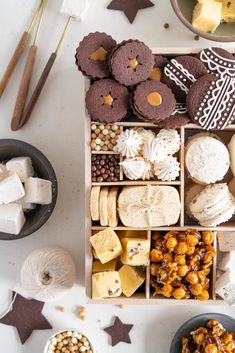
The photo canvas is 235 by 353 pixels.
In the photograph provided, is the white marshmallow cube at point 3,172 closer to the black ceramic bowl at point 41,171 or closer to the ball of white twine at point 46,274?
the black ceramic bowl at point 41,171

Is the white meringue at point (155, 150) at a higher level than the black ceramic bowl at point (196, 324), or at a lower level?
higher

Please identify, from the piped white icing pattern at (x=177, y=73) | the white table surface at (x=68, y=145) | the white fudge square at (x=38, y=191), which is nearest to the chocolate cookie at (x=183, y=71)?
the piped white icing pattern at (x=177, y=73)

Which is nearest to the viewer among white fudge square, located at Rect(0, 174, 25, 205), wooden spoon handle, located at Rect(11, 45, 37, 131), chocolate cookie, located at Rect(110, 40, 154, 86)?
chocolate cookie, located at Rect(110, 40, 154, 86)

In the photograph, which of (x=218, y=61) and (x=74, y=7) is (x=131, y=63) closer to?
(x=218, y=61)

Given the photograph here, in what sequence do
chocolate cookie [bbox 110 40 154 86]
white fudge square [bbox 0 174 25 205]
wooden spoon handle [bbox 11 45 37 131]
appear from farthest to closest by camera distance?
wooden spoon handle [bbox 11 45 37 131] → white fudge square [bbox 0 174 25 205] → chocolate cookie [bbox 110 40 154 86]

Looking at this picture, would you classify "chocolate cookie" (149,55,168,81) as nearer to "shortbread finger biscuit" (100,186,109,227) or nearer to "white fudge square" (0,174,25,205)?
"shortbread finger biscuit" (100,186,109,227)

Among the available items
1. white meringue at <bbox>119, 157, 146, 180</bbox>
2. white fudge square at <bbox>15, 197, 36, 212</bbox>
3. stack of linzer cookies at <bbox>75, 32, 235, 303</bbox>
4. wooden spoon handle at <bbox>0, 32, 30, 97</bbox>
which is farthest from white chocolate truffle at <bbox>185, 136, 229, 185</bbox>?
wooden spoon handle at <bbox>0, 32, 30, 97</bbox>

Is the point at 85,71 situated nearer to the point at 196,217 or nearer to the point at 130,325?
the point at 196,217
